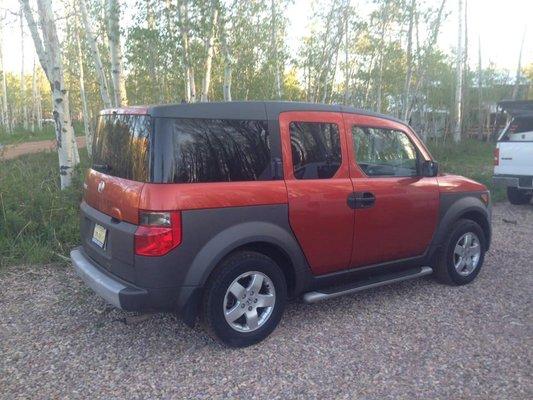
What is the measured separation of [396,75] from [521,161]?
1079 cm

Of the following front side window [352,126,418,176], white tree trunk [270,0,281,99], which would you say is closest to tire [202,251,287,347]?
front side window [352,126,418,176]

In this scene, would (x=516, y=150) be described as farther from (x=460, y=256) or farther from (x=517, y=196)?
(x=460, y=256)

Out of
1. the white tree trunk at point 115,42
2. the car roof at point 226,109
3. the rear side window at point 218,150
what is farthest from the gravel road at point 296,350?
the white tree trunk at point 115,42

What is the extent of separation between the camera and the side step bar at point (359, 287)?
421 centimetres

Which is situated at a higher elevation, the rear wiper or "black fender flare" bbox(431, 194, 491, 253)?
the rear wiper

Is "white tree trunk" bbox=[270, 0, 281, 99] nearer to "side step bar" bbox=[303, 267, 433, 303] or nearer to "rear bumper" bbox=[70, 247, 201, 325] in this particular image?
"side step bar" bbox=[303, 267, 433, 303]

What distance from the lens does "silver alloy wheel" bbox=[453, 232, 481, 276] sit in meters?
5.42

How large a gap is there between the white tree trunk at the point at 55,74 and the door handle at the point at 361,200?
16.5ft

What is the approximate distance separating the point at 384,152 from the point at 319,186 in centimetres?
98

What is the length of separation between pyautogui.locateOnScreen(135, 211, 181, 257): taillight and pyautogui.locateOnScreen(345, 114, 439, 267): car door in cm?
172

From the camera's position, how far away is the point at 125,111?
395 cm

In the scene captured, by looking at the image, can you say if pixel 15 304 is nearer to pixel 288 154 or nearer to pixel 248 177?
pixel 248 177

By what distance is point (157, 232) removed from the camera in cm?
346

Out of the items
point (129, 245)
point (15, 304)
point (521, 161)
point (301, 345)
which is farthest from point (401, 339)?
point (521, 161)
